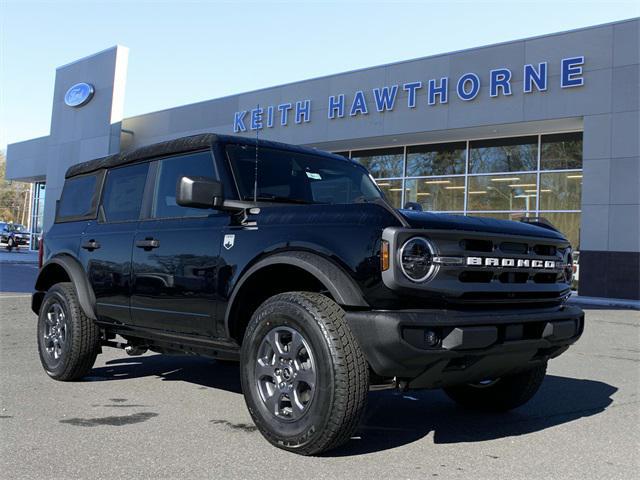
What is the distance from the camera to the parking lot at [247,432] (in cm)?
342

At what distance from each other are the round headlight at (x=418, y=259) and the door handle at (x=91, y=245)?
300 centimetres

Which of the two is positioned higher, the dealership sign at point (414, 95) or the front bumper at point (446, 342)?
the dealership sign at point (414, 95)

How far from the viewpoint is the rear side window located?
19.0ft

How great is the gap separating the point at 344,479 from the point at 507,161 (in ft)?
61.2

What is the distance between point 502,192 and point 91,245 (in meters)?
17.2

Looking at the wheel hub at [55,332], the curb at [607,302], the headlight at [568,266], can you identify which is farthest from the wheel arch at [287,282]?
the curb at [607,302]

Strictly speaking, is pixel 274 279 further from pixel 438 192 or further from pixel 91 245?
pixel 438 192

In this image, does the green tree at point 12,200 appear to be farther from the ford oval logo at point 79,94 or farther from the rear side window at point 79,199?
the rear side window at point 79,199

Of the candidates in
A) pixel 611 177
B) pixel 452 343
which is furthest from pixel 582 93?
pixel 452 343

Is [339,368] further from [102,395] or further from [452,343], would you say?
[102,395]

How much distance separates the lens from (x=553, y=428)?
14.5ft

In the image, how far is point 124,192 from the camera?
541cm

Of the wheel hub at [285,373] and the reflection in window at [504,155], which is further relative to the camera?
the reflection in window at [504,155]

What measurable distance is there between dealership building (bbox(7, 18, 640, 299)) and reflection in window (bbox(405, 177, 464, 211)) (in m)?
0.04
